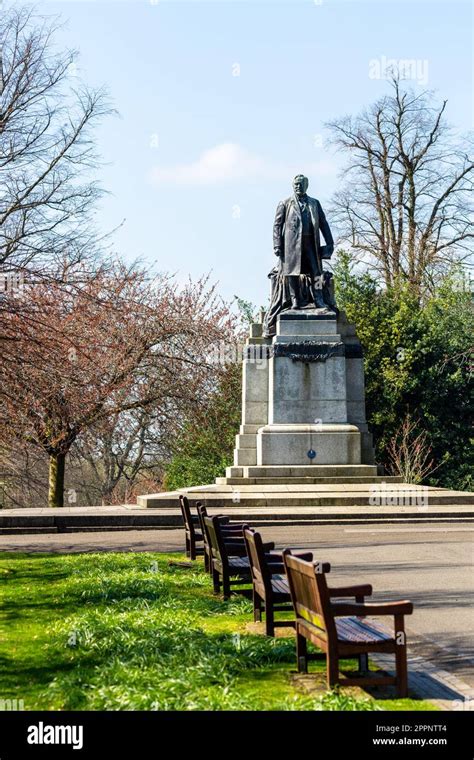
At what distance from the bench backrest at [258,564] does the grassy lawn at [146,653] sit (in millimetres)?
387

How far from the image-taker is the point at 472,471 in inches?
1278

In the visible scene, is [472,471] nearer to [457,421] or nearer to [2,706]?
[457,421]

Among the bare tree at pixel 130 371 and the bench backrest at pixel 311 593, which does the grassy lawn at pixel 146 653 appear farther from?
the bare tree at pixel 130 371

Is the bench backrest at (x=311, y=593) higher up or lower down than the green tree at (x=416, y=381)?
lower down

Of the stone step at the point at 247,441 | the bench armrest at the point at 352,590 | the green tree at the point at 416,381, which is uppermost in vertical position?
the green tree at the point at 416,381

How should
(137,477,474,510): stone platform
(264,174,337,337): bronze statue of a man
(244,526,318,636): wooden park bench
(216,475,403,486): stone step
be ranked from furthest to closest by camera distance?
(264,174,337,337): bronze statue of a man, (216,475,403,486): stone step, (137,477,474,510): stone platform, (244,526,318,636): wooden park bench

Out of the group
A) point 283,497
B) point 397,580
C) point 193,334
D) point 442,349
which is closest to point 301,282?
point 283,497

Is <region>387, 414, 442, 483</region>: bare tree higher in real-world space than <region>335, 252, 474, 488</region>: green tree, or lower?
lower

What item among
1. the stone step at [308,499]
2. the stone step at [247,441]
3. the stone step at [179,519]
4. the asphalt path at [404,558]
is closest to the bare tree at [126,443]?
the stone step at [247,441]

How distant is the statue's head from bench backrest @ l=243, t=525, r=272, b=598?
17.8 meters

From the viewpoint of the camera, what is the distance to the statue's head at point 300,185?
2512 cm

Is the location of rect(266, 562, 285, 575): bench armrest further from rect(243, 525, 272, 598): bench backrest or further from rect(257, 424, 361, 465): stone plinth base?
rect(257, 424, 361, 465): stone plinth base

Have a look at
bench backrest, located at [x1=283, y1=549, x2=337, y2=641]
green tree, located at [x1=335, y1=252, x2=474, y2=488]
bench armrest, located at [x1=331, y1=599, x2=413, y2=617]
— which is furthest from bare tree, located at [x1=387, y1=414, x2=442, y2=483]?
bench armrest, located at [x1=331, y1=599, x2=413, y2=617]

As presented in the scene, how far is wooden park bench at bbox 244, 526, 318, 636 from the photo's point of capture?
303 inches
